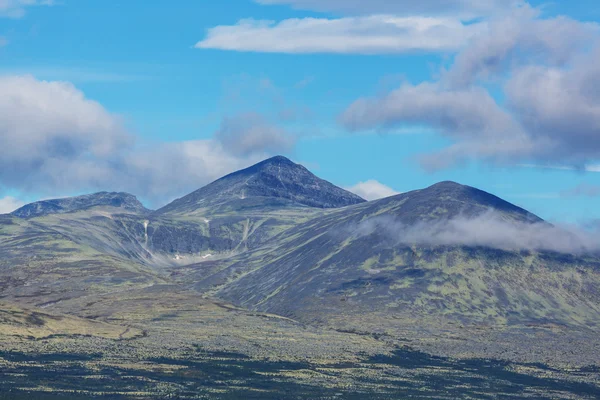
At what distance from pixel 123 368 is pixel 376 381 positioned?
54059 millimetres

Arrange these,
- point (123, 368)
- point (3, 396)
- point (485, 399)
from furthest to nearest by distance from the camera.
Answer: point (123, 368) → point (485, 399) → point (3, 396)

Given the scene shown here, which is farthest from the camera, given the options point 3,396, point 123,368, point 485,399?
point 123,368

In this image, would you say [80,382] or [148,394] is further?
[80,382]

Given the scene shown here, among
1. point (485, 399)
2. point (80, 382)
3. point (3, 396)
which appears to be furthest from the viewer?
point (485, 399)

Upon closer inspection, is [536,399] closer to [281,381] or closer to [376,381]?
[376,381]

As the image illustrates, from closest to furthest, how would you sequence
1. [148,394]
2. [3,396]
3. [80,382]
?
[3,396], [148,394], [80,382]

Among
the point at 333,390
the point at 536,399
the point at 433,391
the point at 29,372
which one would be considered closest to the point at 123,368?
the point at 29,372

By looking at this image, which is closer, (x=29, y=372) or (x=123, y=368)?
(x=29, y=372)

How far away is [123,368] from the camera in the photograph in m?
194

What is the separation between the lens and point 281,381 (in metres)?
188

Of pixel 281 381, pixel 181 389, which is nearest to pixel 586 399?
pixel 281 381

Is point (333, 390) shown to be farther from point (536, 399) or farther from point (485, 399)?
point (536, 399)

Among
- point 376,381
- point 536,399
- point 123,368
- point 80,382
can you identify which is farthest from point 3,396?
point 536,399

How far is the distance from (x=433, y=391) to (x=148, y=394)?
61588 millimetres
